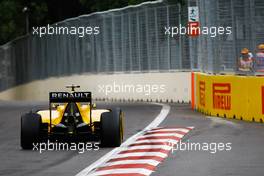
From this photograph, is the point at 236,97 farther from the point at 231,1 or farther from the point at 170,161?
the point at 170,161

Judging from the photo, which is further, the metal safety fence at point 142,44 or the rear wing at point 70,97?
the metal safety fence at point 142,44

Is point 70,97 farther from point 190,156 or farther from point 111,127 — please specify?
point 190,156

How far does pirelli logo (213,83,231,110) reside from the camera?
25234mm

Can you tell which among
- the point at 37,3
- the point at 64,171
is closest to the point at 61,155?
the point at 64,171

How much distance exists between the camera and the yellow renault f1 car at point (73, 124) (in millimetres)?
17594

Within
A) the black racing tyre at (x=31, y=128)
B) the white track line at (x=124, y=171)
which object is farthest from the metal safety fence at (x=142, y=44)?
the white track line at (x=124, y=171)

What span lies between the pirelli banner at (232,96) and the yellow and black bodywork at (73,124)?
5.97 meters

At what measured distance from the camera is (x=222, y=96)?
25719mm

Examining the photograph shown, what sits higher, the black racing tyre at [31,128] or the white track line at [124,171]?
the black racing tyre at [31,128]

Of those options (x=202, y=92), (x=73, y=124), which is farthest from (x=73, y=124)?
(x=202, y=92)

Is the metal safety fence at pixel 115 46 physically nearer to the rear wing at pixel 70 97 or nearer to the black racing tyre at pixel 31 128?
the rear wing at pixel 70 97

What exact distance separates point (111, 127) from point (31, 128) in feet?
4.26

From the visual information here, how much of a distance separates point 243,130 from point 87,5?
5073 cm

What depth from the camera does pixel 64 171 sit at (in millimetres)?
14148
